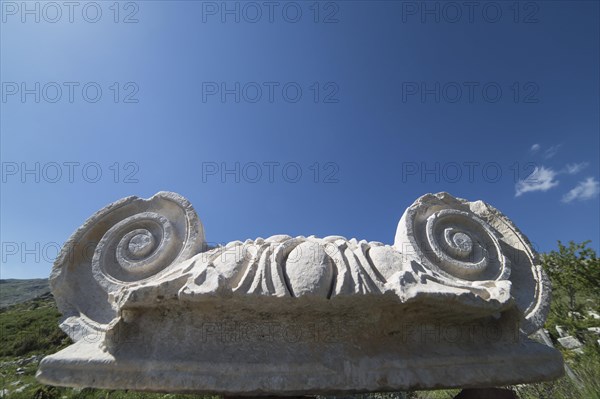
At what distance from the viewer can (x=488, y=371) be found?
2104 mm

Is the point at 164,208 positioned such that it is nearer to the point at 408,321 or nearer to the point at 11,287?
the point at 408,321

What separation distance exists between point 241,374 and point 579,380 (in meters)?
6.18

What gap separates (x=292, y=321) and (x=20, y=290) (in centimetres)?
4544

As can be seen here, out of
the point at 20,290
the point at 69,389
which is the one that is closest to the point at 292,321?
the point at 69,389

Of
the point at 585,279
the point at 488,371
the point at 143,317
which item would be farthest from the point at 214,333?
the point at 585,279

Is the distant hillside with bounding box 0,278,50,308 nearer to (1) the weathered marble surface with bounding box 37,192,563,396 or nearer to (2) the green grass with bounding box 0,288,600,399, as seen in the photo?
(2) the green grass with bounding box 0,288,600,399

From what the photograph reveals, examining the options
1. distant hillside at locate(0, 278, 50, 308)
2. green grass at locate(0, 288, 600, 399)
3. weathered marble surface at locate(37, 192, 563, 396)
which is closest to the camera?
weathered marble surface at locate(37, 192, 563, 396)

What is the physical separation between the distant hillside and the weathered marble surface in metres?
34.4

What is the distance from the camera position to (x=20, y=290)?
33.5m

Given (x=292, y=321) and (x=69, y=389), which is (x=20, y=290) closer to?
(x=69, y=389)

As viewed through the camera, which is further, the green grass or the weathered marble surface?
the green grass

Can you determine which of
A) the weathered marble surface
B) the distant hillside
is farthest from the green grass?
the distant hillside

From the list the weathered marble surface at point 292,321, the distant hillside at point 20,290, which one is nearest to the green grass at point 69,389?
the weathered marble surface at point 292,321

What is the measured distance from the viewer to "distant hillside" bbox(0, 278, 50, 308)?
29047mm
